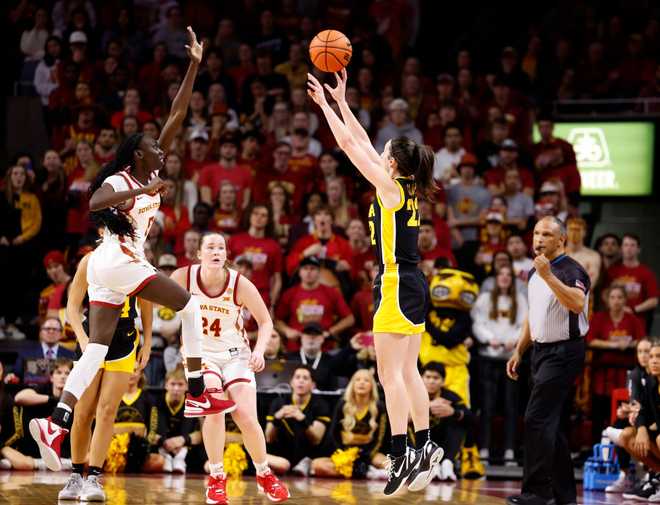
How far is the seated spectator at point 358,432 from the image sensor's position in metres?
11.2

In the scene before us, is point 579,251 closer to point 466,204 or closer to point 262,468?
point 466,204

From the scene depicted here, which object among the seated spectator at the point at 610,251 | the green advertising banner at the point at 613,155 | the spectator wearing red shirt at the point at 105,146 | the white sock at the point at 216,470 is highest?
the green advertising banner at the point at 613,155

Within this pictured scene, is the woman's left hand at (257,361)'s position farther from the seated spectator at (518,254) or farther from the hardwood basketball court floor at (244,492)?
the seated spectator at (518,254)

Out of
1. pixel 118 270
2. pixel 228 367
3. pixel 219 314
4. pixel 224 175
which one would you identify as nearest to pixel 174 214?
pixel 224 175

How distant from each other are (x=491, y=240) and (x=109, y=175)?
21.6 feet

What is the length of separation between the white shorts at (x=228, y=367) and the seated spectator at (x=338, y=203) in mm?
5308

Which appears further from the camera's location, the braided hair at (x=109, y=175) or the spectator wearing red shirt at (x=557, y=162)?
the spectator wearing red shirt at (x=557, y=162)

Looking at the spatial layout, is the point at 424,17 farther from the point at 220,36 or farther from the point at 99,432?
the point at 99,432

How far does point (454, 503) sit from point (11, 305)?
6865 mm

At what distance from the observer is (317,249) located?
13.0m

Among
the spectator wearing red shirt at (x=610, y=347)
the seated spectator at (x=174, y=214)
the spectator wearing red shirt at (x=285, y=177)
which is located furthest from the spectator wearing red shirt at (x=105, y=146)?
the spectator wearing red shirt at (x=610, y=347)

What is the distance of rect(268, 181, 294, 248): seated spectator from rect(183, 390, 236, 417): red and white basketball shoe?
5.75m

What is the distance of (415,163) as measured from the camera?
784 cm

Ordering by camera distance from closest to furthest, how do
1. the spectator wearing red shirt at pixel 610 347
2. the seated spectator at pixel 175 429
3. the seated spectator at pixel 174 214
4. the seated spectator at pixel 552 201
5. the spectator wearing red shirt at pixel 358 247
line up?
the seated spectator at pixel 175 429
the spectator wearing red shirt at pixel 610 347
the spectator wearing red shirt at pixel 358 247
the seated spectator at pixel 174 214
the seated spectator at pixel 552 201
